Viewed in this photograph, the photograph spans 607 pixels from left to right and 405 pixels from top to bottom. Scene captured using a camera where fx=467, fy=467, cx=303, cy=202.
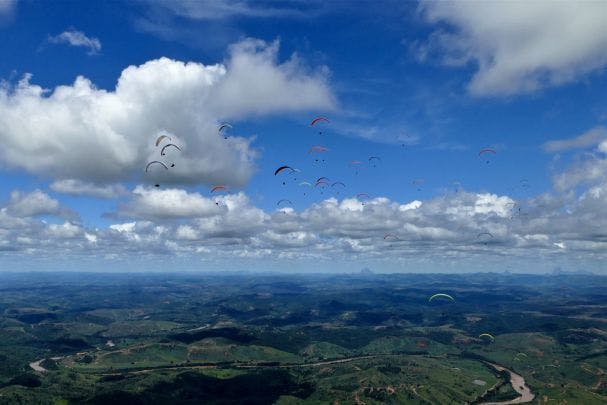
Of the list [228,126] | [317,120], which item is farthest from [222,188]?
[317,120]

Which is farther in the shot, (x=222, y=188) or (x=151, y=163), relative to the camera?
(x=222, y=188)

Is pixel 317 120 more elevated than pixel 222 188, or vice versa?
pixel 317 120

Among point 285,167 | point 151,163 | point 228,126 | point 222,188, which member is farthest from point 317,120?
point 151,163

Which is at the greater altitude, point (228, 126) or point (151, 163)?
point (228, 126)

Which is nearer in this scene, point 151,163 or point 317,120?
point 151,163

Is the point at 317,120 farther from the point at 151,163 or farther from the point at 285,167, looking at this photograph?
the point at 151,163

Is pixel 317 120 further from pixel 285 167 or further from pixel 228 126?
pixel 228 126

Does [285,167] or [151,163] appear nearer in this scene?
[151,163]
